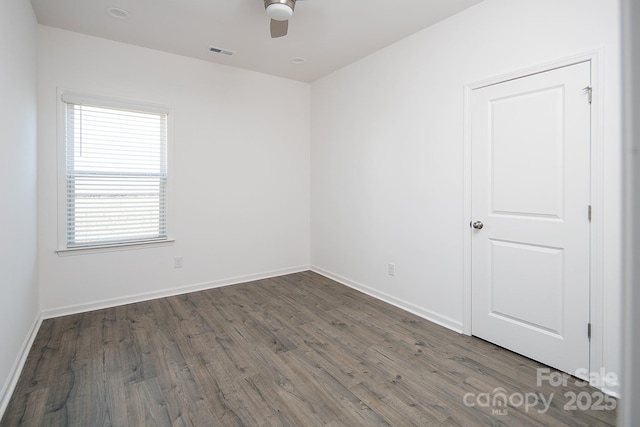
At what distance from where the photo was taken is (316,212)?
491 centimetres

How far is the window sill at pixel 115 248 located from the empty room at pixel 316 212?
0.09 feet

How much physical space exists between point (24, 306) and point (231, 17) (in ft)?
9.40

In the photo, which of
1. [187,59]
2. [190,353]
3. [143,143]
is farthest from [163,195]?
[190,353]

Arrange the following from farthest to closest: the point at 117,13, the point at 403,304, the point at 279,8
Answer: the point at 403,304, the point at 117,13, the point at 279,8

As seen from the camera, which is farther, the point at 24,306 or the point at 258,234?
the point at 258,234

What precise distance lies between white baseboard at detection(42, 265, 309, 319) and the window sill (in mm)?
514

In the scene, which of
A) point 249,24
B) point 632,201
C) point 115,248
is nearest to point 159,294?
point 115,248

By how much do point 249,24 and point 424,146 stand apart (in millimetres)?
1985

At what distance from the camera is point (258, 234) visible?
4570mm

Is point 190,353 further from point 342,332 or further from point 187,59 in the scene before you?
point 187,59

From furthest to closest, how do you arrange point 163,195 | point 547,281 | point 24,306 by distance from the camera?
1. point 163,195
2. point 24,306
3. point 547,281

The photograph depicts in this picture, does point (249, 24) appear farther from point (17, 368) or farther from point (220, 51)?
point (17, 368)

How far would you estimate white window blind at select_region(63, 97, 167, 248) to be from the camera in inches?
132

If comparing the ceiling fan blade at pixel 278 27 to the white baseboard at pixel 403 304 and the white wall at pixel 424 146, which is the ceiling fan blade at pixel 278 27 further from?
the white baseboard at pixel 403 304
